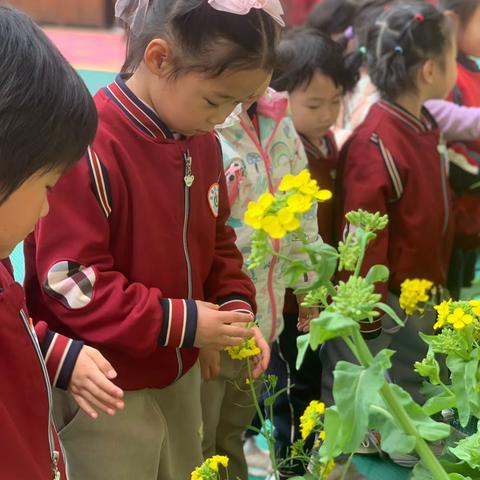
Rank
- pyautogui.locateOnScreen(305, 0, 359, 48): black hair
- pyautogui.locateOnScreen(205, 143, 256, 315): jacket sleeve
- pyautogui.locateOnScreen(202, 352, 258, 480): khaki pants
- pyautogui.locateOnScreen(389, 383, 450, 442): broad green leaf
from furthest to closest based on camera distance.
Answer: pyautogui.locateOnScreen(305, 0, 359, 48): black hair, pyautogui.locateOnScreen(202, 352, 258, 480): khaki pants, pyautogui.locateOnScreen(205, 143, 256, 315): jacket sleeve, pyautogui.locateOnScreen(389, 383, 450, 442): broad green leaf

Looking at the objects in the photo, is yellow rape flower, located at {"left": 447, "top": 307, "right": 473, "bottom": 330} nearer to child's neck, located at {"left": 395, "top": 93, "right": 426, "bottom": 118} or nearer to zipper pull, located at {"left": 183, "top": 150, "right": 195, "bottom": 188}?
zipper pull, located at {"left": 183, "top": 150, "right": 195, "bottom": 188}

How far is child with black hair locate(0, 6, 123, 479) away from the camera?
2.39 ft

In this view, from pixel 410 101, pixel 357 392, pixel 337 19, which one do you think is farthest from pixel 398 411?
pixel 337 19

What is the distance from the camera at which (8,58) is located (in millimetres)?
722

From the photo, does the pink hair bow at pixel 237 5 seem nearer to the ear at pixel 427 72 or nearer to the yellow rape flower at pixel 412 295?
the yellow rape flower at pixel 412 295

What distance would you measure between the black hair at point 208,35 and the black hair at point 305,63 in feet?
2.08

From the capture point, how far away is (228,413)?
4.58ft

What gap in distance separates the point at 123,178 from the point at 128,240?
85mm

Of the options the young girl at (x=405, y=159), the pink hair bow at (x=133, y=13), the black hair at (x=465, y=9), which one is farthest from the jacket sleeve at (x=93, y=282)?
the black hair at (x=465, y=9)

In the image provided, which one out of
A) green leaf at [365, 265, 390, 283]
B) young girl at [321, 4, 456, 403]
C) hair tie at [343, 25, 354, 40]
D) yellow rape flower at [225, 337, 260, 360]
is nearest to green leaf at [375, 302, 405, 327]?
green leaf at [365, 265, 390, 283]

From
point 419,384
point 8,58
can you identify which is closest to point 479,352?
point 419,384

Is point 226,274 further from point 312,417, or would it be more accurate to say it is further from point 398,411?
point 398,411

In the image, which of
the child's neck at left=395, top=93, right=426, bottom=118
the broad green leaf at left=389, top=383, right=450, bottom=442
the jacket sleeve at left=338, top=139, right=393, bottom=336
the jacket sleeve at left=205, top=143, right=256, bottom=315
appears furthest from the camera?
the child's neck at left=395, top=93, right=426, bottom=118

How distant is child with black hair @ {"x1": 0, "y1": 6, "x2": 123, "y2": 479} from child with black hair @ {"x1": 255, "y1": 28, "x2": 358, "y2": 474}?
74cm
